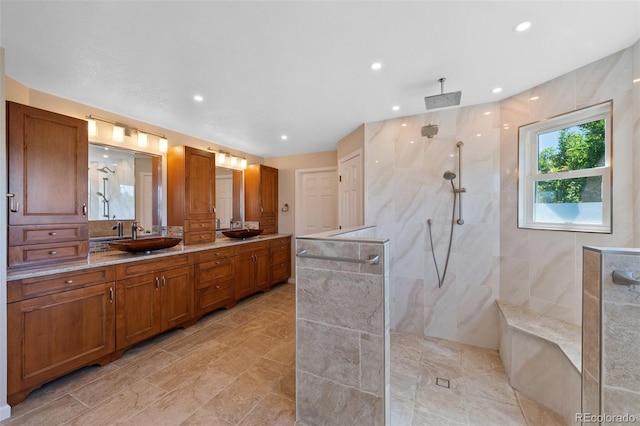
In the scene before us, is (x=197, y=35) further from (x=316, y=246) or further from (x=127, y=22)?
(x=316, y=246)

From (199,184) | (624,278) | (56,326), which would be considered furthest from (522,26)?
(56,326)

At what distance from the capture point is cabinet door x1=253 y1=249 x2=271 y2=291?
12.4 ft

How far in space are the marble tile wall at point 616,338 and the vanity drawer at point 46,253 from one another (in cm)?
349

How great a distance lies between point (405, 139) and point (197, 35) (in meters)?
2.22

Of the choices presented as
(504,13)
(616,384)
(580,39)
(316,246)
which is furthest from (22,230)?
(580,39)

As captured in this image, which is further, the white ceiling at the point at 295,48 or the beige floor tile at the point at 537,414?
the beige floor tile at the point at 537,414

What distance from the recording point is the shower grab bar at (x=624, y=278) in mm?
974

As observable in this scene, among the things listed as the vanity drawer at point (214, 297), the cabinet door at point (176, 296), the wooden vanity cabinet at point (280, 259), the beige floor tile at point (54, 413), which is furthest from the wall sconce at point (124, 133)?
the beige floor tile at point (54, 413)

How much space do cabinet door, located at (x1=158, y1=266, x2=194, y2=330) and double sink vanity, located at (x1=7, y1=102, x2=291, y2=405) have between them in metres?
0.01

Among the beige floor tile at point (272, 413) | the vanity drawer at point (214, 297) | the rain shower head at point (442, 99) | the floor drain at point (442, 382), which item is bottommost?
the floor drain at point (442, 382)

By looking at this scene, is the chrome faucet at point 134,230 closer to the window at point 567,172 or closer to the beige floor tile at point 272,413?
the beige floor tile at point 272,413

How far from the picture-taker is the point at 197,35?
1.49 meters

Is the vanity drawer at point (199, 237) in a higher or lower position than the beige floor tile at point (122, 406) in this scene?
higher

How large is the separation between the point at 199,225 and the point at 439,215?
304cm
